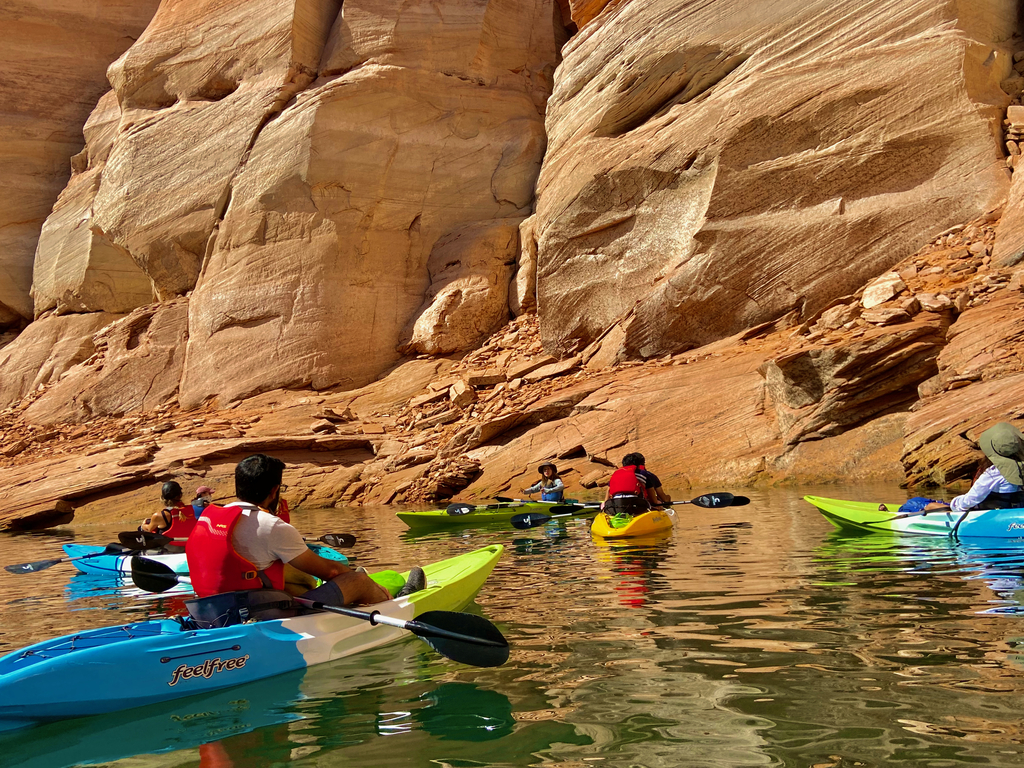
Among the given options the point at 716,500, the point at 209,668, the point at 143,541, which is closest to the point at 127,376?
the point at 143,541

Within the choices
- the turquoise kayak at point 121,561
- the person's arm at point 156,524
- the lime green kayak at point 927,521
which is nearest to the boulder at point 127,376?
the person's arm at point 156,524

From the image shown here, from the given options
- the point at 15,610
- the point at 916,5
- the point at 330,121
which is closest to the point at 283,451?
the point at 330,121

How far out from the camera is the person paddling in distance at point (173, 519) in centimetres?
994

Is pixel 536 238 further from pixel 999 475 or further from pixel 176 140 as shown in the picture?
pixel 999 475

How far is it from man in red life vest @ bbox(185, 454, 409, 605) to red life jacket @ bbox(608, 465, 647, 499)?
5.42m

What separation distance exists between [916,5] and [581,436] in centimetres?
1158

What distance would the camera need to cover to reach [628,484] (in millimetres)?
9898

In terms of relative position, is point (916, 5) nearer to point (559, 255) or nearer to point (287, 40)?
point (559, 255)

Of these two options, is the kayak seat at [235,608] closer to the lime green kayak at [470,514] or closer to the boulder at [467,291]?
the lime green kayak at [470,514]

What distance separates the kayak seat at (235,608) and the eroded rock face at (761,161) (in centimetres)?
1588

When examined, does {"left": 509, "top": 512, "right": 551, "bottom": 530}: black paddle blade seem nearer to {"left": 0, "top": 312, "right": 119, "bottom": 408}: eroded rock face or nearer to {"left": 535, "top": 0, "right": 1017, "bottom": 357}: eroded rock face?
{"left": 535, "top": 0, "right": 1017, "bottom": 357}: eroded rock face

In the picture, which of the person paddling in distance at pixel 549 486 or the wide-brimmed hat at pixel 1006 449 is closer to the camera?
the wide-brimmed hat at pixel 1006 449

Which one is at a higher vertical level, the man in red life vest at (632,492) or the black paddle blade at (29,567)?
the man in red life vest at (632,492)

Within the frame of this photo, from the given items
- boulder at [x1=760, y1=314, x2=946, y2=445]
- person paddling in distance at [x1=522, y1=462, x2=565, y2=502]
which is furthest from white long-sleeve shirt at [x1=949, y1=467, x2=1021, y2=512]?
boulder at [x1=760, y1=314, x2=946, y2=445]
